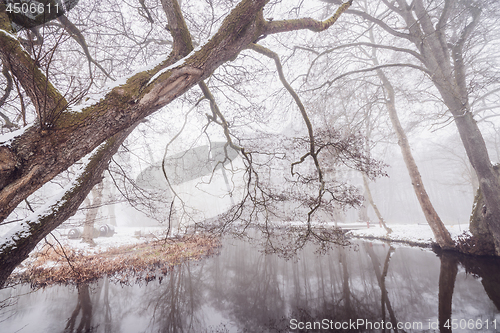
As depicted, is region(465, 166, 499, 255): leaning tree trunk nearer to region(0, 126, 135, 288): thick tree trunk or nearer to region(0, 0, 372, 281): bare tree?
region(0, 0, 372, 281): bare tree

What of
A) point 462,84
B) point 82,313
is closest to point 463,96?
point 462,84

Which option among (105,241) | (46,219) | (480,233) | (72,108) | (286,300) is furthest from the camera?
(105,241)

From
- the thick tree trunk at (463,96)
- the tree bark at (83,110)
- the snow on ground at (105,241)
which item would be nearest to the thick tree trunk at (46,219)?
the tree bark at (83,110)

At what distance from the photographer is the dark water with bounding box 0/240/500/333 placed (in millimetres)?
3896

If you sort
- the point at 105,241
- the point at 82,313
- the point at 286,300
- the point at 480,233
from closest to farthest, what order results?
the point at 82,313 < the point at 286,300 < the point at 480,233 < the point at 105,241

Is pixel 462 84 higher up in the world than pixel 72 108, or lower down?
higher up

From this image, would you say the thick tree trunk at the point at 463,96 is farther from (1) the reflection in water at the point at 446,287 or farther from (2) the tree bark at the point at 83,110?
(2) the tree bark at the point at 83,110

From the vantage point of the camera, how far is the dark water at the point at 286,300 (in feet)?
12.8

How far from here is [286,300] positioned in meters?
4.84

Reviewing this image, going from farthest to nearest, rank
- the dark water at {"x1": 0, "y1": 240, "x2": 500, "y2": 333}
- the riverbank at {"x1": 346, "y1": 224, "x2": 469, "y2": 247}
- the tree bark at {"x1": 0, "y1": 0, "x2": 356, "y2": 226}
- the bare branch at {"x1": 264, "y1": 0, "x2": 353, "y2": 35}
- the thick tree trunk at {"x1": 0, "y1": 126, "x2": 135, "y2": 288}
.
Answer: the riverbank at {"x1": 346, "y1": 224, "x2": 469, "y2": 247} → the dark water at {"x1": 0, "y1": 240, "x2": 500, "y2": 333} → the bare branch at {"x1": 264, "y1": 0, "x2": 353, "y2": 35} → the thick tree trunk at {"x1": 0, "y1": 126, "x2": 135, "y2": 288} → the tree bark at {"x1": 0, "y1": 0, "x2": 356, "y2": 226}

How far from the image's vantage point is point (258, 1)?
2277mm

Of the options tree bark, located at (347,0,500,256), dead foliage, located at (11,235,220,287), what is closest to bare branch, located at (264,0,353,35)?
tree bark, located at (347,0,500,256)

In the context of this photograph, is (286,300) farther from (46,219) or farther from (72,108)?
(72,108)

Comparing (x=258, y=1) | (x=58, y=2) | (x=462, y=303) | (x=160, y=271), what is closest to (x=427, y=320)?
(x=462, y=303)
